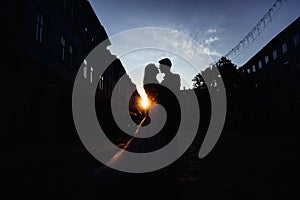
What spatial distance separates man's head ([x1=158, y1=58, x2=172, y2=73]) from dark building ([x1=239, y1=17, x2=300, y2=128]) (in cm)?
2767

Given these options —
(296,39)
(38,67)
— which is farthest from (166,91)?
(296,39)

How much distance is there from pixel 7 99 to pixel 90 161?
19.9 ft

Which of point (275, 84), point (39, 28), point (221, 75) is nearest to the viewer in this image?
point (39, 28)

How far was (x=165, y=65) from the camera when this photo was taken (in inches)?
148

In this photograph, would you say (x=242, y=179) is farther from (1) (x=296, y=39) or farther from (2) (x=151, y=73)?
(1) (x=296, y=39)

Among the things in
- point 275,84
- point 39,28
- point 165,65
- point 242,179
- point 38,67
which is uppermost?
point 39,28

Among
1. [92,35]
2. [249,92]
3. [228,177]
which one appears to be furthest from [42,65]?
[249,92]

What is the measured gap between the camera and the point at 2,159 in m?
6.17

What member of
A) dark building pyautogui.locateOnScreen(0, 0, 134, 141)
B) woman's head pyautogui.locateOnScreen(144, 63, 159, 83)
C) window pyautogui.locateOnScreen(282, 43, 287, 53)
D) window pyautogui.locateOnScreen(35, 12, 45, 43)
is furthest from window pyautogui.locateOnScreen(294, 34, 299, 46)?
woman's head pyautogui.locateOnScreen(144, 63, 159, 83)

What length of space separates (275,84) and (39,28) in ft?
105

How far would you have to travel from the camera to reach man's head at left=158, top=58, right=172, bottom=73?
3719 mm

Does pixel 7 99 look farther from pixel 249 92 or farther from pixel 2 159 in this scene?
pixel 249 92

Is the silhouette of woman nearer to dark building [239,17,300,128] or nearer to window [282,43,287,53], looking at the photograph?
dark building [239,17,300,128]

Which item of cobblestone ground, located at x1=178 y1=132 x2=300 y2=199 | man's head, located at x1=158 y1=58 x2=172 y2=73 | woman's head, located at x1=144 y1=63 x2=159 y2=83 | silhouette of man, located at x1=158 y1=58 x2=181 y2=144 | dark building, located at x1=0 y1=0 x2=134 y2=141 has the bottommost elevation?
cobblestone ground, located at x1=178 y1=132 x2=300 y2=199
